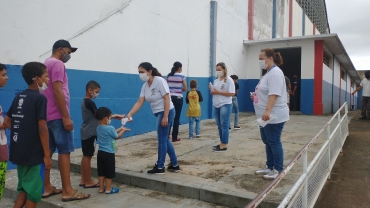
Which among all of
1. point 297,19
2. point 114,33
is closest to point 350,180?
point 114,33

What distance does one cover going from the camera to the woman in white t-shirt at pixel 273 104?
388cm

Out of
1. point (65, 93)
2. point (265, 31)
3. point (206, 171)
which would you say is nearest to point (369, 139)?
point (206, 171)

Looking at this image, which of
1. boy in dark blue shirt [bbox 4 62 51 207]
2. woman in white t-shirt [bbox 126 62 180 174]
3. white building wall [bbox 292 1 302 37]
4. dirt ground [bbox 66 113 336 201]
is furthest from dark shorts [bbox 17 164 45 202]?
white building wall [bbox 292 1 302 37]

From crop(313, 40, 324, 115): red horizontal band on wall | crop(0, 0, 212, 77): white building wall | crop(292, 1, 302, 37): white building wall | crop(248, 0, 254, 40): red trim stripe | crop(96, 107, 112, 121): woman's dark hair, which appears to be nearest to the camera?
crop(96, 107, 112, 121): woman's dark hair

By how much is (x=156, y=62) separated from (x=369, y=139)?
5.55 meters

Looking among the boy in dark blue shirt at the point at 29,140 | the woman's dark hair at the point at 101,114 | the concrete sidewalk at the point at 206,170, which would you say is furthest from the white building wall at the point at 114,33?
the boy in dark blue shirt at the point at 29,140

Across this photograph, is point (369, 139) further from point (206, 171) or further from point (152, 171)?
point (152, 171)

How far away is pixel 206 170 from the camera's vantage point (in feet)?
15.3

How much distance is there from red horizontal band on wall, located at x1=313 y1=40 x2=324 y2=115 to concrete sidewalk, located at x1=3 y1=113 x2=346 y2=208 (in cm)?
561

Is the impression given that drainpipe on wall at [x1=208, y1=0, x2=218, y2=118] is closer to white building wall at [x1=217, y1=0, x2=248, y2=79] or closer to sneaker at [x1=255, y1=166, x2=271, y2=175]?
white building wall at [x1=217, y1=0, x2=248, y2=79]

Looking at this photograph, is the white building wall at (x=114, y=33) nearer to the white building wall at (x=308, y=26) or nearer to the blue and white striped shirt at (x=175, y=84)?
the blue and white striped shirt at (x=175, y=84)

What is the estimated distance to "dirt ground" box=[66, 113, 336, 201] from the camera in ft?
13.2

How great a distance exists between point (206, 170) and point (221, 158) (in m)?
0.76

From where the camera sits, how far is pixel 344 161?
18.9 ft
